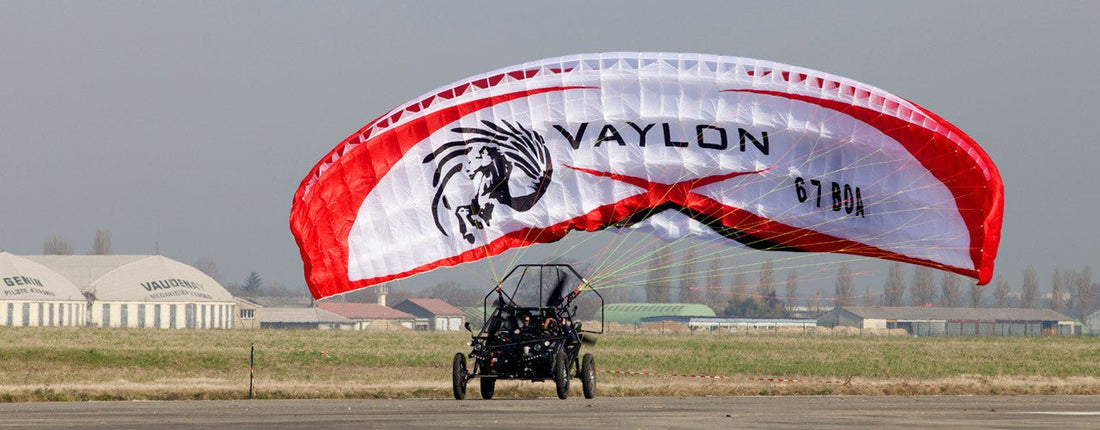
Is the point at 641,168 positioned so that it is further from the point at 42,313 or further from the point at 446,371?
the point at 42,313

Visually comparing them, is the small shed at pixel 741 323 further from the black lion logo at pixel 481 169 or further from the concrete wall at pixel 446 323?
the black lion logo at pixel 481 169

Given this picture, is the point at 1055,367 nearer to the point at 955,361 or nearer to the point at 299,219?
the point at 955,361

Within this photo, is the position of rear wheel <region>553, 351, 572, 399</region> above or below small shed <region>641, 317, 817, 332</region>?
above

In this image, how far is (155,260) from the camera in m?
110

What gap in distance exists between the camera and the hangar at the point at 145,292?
105500mm


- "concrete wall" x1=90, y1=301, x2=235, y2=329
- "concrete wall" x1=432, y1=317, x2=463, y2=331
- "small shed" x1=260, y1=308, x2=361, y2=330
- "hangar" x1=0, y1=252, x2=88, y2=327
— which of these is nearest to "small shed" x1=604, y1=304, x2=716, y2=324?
"concrete wall" x1=432, y1=317, x2=463, y2=331

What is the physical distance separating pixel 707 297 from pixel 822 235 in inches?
6156

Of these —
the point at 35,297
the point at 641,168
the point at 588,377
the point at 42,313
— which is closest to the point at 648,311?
the point at 42,313

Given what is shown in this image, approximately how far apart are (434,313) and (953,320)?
182 ft

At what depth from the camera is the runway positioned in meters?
16.4

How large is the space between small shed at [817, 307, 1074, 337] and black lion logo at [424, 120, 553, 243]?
404 ft

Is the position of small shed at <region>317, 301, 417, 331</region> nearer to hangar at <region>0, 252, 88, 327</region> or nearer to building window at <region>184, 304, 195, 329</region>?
building window at <region>184, 304, 195, 329</region>

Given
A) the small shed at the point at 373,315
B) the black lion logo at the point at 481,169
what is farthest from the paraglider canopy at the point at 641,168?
the small shed at the point at 373,315

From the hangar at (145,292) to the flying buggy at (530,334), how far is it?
8642 cm
